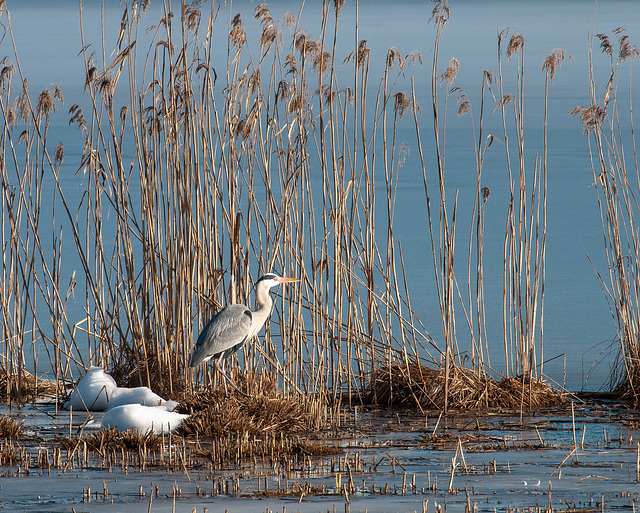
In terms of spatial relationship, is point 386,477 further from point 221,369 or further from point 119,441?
point 221,369

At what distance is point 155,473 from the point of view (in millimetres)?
4328

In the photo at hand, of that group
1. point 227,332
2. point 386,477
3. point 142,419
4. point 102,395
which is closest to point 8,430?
point 142,419

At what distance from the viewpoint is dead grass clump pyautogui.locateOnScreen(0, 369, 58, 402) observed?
259 inches

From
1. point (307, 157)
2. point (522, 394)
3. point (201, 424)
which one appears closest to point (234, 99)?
point (307, 157)

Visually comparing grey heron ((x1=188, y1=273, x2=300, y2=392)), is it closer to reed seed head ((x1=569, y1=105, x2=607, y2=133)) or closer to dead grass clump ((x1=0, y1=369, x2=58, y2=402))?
dead grass clump ((x1=0, y1=369, x2=58, y2=402))

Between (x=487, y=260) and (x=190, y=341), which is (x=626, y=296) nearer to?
(x=190, y=341)

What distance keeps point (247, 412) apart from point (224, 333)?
0.62 meters

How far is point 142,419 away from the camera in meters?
5.15

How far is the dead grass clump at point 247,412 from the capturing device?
520 centimetres

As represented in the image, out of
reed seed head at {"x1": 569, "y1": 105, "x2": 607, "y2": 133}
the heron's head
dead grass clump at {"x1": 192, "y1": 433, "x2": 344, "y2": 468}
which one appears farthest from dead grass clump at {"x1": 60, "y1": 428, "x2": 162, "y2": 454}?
reed seed head at {"x1": 569, "y1": 105, "x2": 607, "y2": 133}

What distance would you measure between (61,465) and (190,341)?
186 centimetres

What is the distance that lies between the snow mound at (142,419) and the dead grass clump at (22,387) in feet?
4.93

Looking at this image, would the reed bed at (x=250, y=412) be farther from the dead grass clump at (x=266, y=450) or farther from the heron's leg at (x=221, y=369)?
the dead grass clump at (x=266, y=450)

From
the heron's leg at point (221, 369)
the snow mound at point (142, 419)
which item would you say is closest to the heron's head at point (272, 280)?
the heron's leg at point (221, 369)
